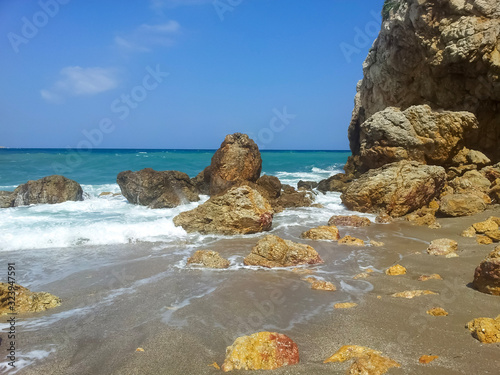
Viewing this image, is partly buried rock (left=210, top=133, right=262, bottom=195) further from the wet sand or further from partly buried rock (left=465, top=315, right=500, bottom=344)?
partly buried rock (left=465, top=315, right=500, bottom=344)

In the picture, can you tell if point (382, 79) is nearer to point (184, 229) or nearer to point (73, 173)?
point (184, 229)

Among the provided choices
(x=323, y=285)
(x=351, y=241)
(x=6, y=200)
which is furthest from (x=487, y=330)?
(x=6, y=200)

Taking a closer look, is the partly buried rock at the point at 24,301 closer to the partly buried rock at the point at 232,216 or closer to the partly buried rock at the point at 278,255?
the partly buried rock at the point at 278,255

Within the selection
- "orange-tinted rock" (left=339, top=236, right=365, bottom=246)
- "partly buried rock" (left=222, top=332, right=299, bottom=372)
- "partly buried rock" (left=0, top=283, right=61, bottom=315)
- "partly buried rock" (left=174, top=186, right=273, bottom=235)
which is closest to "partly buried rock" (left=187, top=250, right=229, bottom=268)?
"partly buried rock" (left=0, top=283, right=61, bottom=315)

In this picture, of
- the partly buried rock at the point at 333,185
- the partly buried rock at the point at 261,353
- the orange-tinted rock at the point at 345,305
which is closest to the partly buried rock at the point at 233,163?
the partly buried rock at the point at 333,185

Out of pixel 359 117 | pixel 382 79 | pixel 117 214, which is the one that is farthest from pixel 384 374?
pixel 359 117

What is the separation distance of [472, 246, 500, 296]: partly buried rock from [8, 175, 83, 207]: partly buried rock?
15162 mm

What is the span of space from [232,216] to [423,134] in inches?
351

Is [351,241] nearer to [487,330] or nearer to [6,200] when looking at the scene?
[487,330]

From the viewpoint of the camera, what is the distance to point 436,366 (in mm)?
2984

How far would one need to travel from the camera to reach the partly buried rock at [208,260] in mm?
6566

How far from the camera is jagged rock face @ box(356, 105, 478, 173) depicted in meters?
13.7

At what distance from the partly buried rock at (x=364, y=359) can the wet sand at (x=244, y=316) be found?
0.13 metres

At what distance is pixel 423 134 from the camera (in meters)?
13.9
